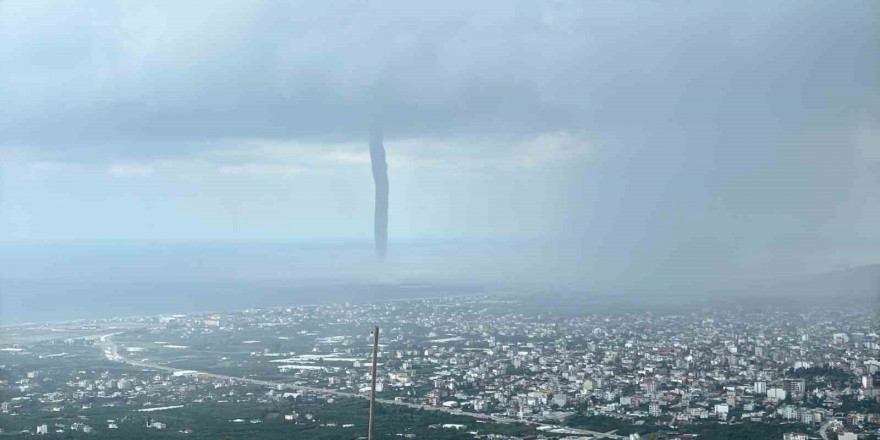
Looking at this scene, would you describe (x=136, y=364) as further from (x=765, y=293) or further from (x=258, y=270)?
(x=258, y=270)

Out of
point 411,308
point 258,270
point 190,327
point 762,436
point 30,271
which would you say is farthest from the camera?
point 258,270

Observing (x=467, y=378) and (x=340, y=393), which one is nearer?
(x=340, y=393)

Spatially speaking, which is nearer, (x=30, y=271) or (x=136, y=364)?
(x=136, y=364)

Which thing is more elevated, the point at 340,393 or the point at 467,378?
the point at 467,378

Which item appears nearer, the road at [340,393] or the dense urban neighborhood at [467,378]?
the road at [340,393]

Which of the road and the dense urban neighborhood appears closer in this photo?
the road

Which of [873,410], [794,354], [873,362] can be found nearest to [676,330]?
[794,354]

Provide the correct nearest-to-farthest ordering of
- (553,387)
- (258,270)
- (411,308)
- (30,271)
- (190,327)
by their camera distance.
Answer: (553,387), (190,327), (411,308), (30,271), (258,270)
